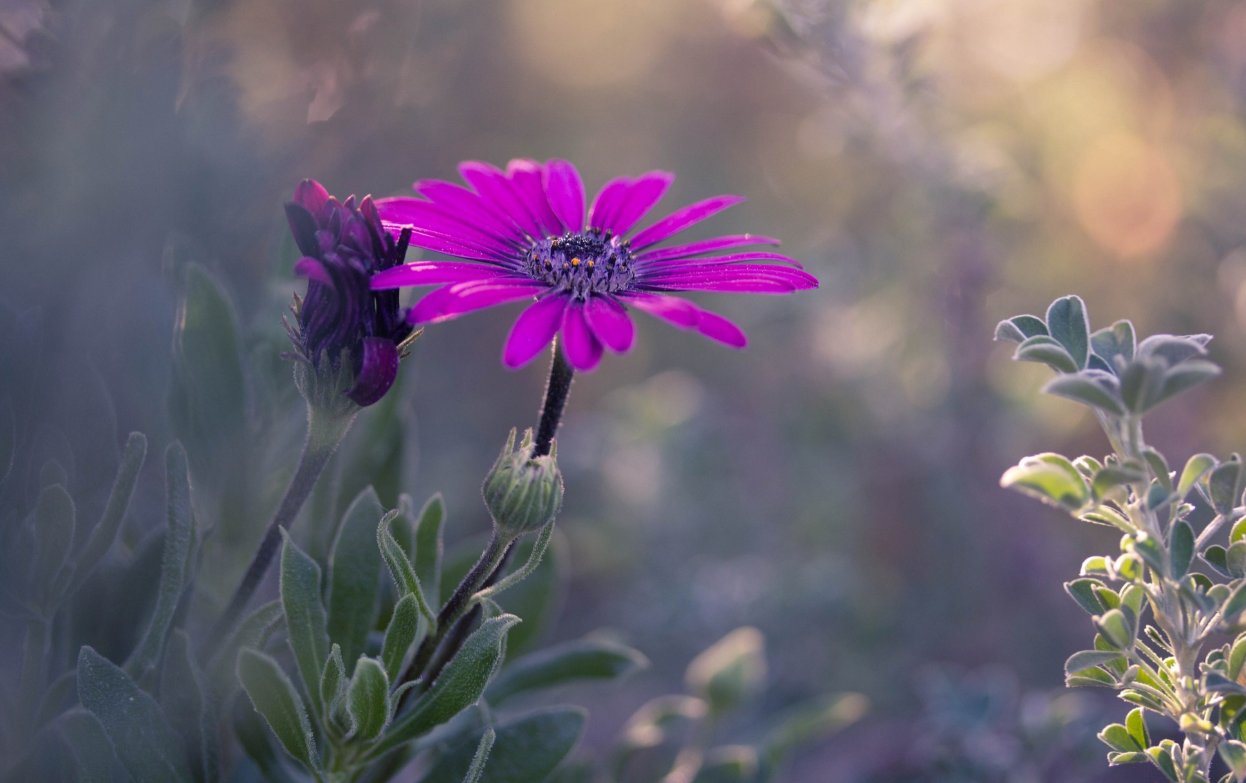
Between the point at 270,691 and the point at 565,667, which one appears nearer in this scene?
the point at 270,691

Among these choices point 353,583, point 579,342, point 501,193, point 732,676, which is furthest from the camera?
A: point 732,676

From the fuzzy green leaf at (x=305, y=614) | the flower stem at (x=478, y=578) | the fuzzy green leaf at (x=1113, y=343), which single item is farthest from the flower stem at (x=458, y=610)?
the fuzzy green leaf at (x=1113, y=343)

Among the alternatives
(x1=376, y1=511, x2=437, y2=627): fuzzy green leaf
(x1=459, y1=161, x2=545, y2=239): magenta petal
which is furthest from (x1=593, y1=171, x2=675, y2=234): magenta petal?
(x1=376, y1=511, x2=437, y2=627): fuzzy green leaf

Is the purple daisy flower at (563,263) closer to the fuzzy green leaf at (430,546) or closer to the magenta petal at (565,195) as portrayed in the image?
the magenta petal at (565,195)

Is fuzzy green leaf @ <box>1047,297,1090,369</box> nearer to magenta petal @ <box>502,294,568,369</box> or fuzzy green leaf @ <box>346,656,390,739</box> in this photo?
magenta petal @ <box>502,294,568,369</box>

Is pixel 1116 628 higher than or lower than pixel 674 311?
lower

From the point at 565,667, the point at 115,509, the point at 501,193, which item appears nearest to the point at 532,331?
the point at 501,193

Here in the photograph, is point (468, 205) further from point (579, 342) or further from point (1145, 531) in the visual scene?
point (1145, 531)

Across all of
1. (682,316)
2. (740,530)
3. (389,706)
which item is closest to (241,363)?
(389,706)
